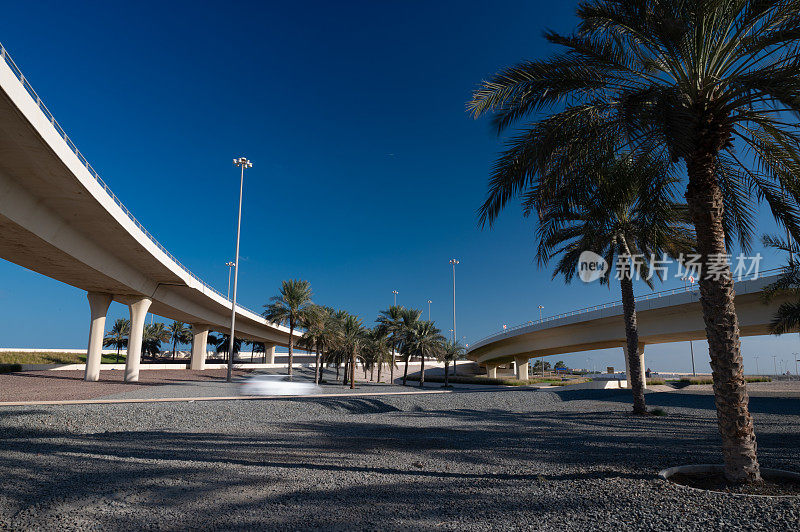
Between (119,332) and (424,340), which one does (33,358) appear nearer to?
(119,332)

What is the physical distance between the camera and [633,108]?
674 cm

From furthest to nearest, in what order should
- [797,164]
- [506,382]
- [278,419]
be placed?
[506,382]
[278,419]
[797,164]

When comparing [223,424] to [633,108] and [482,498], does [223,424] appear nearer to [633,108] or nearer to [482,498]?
[482,498]

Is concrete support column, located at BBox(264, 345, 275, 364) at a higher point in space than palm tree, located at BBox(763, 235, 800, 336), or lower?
lower

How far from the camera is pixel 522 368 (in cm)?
6175

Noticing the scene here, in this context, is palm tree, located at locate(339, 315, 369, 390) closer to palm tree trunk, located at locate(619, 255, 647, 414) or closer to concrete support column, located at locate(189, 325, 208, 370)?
concrete support column, located at locate(189, 325, 208, 370)

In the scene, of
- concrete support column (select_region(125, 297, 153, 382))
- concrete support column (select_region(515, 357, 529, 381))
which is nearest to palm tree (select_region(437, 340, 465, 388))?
concrete support column (select_region(515, 357, 529, 381))

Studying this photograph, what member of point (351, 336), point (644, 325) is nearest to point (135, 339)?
point (351, 336)

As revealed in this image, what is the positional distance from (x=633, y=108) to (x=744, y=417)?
193 inches

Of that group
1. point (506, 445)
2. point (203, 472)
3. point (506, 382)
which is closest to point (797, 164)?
point (506, 445)

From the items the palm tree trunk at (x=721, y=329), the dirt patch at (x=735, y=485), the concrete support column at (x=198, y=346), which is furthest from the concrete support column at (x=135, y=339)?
the palm tree trunk at (x=721, y=329)

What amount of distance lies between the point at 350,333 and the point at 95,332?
20703mm

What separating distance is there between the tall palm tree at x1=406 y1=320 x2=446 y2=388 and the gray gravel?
30919mm

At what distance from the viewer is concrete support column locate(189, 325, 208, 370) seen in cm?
5200
